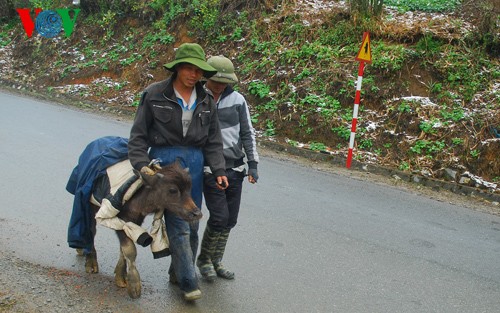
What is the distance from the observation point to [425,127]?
11148 millimetres

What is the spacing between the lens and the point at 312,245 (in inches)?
256

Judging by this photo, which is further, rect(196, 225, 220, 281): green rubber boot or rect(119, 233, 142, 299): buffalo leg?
rect(196, 225, 220, 281): green rubber boot

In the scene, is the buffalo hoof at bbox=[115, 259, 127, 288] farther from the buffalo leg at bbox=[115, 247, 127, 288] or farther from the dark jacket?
the dark jacket

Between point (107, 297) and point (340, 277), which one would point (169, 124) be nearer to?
point (107, 297)

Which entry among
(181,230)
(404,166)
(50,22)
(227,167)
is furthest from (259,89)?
(50,22)

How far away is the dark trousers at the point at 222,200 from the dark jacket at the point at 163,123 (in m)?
0.46

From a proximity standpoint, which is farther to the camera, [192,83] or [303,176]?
[303,176]

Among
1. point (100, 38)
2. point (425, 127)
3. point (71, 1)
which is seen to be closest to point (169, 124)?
point (425, 127)

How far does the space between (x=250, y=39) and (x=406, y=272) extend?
1073cm

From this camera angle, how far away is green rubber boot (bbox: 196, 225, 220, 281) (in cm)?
536

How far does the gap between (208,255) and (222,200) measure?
553 millimetres

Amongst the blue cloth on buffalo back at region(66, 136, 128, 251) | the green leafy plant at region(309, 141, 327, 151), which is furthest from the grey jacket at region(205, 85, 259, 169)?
the green leafy plant at region(309, 141, 327, 151)

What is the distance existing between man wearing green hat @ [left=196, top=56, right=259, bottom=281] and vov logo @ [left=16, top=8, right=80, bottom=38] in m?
17.0

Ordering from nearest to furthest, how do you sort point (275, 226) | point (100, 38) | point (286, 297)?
point (286, 297) → point (275, 226) → point (100, 38)
